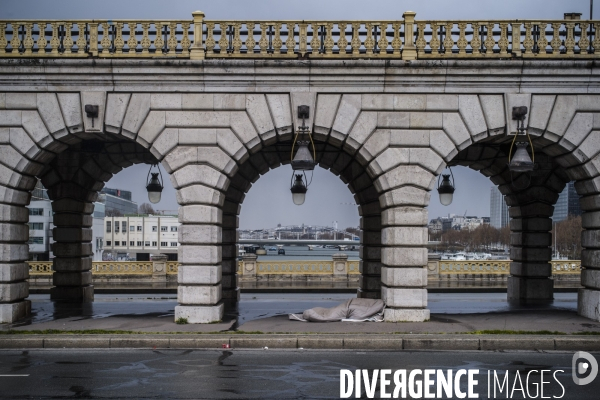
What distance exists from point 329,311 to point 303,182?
12.6 ft

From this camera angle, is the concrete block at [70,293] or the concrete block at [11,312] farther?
the concrete block at [70,293]

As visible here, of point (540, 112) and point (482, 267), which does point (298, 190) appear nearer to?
point (540, 112)

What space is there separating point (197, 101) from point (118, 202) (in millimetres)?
150036

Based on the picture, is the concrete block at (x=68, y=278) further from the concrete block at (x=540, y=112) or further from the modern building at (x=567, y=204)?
the modern building at (x=567, y=204)

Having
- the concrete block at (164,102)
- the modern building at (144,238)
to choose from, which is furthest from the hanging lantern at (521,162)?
the modern building at (144,238)

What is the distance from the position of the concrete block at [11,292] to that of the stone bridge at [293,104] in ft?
0.17

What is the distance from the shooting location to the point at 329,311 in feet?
52.3

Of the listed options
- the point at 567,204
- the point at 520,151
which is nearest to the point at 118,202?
the point at 567,204

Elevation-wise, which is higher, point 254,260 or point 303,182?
point 303,182

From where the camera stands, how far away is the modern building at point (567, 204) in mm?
101938

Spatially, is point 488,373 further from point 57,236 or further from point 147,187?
point 57,236

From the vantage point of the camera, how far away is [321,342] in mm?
13195

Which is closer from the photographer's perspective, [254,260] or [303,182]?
[303,182]

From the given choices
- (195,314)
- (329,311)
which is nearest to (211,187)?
(195,314)
